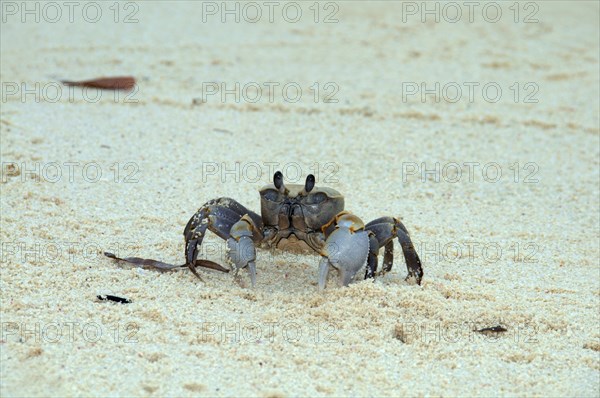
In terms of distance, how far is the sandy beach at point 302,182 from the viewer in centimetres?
361

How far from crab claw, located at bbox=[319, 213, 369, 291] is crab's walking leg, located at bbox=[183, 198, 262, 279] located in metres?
0.50

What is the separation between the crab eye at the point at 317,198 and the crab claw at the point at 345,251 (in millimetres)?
270

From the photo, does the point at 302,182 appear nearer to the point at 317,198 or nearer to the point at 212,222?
the point at 317,198

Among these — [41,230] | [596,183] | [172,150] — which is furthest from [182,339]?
[596,183]

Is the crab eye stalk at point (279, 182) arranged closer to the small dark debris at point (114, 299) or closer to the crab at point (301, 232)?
the crab at point (301, 232)

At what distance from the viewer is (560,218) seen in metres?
6.14

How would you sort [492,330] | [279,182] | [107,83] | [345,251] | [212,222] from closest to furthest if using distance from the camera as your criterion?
[492,330] < [345,251] < [212,222] < [279,182] < [107,83]

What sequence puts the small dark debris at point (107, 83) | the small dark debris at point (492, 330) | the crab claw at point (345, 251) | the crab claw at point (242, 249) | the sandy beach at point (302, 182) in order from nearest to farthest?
the sandy beach at point (302, 182)
the small dark debris at point (492, 330)
the crab claw at point (345, 251)
the crab claw at point (242, 249)
the small dark debris at point (107, 83)

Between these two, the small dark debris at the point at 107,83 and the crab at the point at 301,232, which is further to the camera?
the small dark debris at the point at 107,83

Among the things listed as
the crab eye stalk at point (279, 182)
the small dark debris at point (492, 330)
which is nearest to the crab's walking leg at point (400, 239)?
the crab eye stalk at point (279, 182)

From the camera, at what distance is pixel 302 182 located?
644cm

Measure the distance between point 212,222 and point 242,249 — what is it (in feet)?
0.99

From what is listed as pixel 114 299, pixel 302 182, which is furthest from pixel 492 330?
pixel 302 182

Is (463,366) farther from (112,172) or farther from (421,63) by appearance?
(421,63)
